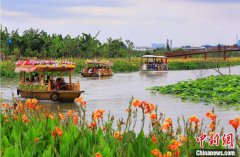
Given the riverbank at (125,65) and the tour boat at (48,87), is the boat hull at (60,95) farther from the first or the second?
the riverbank at (125,65)

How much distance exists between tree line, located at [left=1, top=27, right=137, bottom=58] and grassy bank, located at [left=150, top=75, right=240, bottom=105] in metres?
30.9

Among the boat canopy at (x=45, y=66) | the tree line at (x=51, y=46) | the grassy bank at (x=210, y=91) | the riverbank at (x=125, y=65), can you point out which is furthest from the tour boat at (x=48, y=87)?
the tree line at (x=51, y=46)

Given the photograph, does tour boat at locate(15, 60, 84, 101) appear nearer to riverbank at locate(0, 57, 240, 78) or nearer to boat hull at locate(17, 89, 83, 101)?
boat hull at locate(17, 89, 83, 101)

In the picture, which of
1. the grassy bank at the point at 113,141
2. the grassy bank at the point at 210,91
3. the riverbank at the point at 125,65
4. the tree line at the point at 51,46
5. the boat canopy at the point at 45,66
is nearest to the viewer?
the grassy bank at the point at 113,141

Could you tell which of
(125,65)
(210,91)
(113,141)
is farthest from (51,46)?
(113,141)

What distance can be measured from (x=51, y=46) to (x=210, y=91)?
36964 mm

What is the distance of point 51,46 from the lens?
2309 inches

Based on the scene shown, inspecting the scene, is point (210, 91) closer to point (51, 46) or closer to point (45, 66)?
point (45, 66)

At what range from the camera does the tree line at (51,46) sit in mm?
56778

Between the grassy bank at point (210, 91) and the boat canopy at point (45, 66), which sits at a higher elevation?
the boat canopy at point (45, 66)

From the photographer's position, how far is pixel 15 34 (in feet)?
191

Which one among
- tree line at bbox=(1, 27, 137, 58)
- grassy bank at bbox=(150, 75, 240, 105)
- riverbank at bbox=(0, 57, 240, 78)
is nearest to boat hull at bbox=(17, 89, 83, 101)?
grassy bank at bbox=(150, 75, 240, 105)

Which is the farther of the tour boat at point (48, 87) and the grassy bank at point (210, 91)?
the tour boat at point (48, 87)

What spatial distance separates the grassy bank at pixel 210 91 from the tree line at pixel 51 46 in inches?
1218
